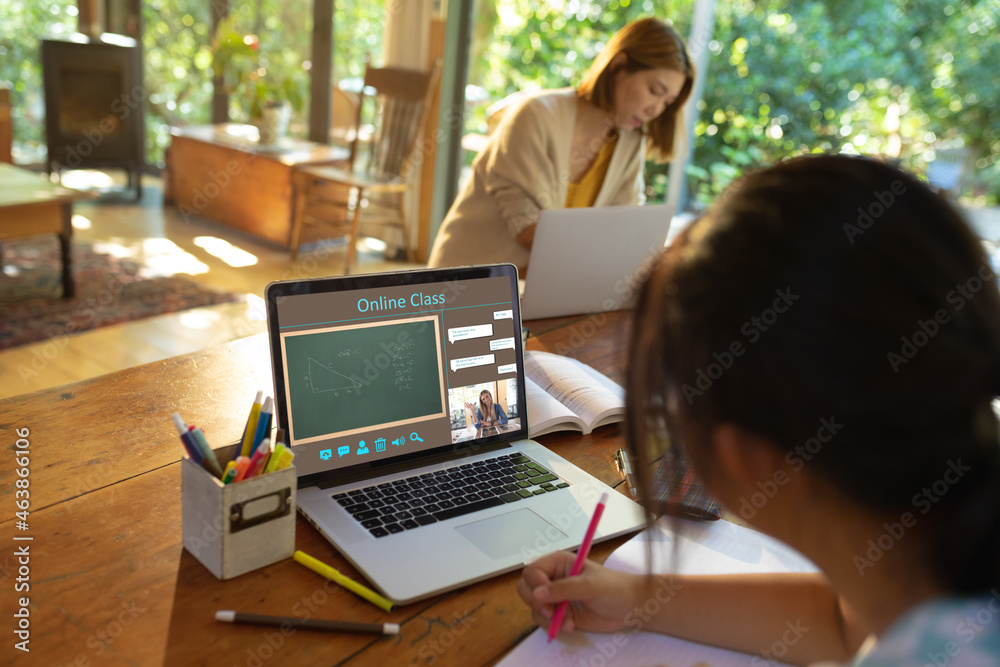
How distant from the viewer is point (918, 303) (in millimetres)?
463

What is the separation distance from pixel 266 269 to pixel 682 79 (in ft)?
9.11

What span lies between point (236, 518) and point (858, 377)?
1.90ft

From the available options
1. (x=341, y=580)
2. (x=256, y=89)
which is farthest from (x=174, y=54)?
(x=341, y=580)

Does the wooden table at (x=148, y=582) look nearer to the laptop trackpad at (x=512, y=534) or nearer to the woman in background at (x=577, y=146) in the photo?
the laptop trackpad at (x=512, y=534)

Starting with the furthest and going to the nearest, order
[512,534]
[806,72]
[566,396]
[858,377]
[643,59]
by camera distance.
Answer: [806,72]
[643,59]
[566,396]
[512,534]
[858,377]

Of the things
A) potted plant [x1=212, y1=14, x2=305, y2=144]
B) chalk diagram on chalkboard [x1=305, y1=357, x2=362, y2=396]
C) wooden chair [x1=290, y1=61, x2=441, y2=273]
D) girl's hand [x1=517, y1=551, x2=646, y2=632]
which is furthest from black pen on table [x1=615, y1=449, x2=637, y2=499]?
potted plant [x1=212, y1=14, x2=305, y2=144]

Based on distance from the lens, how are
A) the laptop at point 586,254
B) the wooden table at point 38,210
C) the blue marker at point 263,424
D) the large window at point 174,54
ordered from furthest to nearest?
1. the large window at point 174,54
2. the wooden table at point 38,210
3. the laptop at point 586,254
4. the blue marker at point 263,424

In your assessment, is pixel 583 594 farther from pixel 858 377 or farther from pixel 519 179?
pixel 519 179

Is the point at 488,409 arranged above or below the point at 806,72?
below

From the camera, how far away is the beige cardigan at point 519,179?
1.94 meters

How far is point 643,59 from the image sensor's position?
191cm

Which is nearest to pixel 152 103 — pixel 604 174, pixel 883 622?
pixel 604 174

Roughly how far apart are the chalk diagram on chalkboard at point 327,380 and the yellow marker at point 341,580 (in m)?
0.19

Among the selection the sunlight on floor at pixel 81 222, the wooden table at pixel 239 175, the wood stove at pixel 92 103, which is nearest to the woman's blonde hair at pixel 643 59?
the wooden table at pixel 239 175
